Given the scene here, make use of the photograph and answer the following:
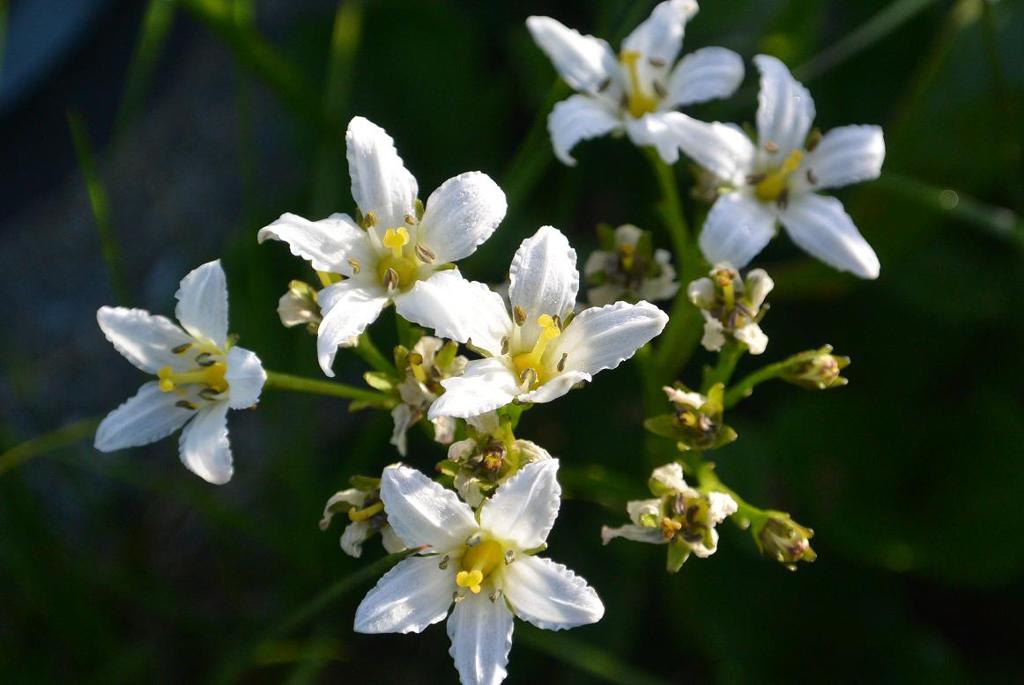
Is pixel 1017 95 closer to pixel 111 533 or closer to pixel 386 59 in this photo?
pixel 386 59

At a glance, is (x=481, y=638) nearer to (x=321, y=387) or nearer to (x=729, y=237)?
(x=321, y=387)

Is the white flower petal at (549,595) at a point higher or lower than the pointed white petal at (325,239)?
lower

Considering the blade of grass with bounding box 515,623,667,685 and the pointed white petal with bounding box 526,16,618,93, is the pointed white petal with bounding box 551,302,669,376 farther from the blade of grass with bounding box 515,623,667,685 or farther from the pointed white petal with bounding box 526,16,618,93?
the blade of grass with bounding box 515,623,667,685

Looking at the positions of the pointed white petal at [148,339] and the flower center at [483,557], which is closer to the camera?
the flower center at [483,557]

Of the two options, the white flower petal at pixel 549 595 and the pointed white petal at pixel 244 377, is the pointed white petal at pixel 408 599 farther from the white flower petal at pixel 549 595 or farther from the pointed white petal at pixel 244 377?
the pointed white petal at pixel 244 377

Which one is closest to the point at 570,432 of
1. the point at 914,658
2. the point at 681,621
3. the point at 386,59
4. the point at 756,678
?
the point at 681,621

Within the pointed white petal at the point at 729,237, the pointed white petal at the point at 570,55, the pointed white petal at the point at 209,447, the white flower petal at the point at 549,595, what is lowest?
the white flower petal at the point at 549,595

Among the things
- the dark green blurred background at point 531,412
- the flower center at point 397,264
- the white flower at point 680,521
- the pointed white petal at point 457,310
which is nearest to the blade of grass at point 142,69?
the dark green blurred background at point 531,412

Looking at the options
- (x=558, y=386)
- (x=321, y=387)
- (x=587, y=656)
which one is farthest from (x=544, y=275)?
(x=587, y=656)
